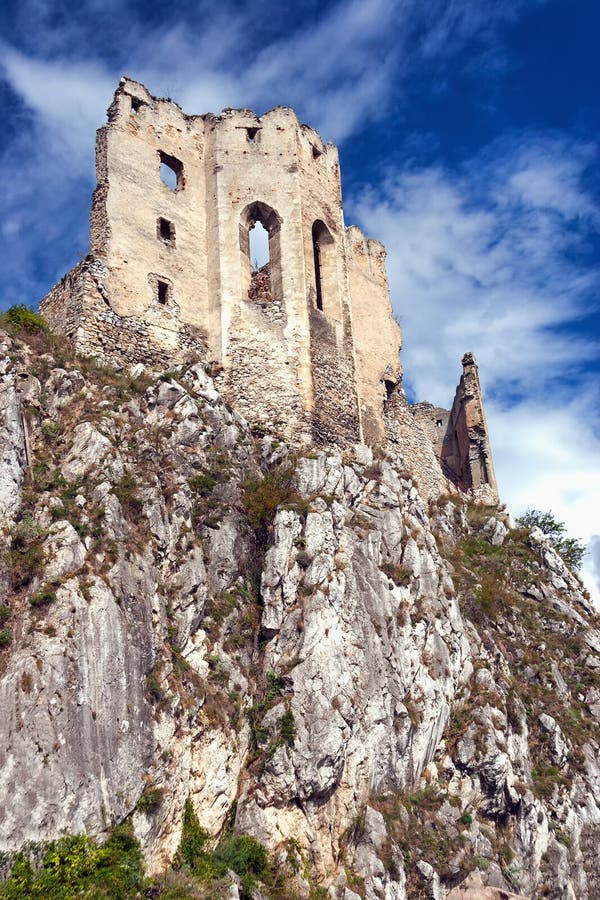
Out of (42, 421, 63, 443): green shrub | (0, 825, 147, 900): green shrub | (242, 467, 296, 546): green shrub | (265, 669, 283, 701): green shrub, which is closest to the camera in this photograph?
(0, 825, 147, 900): green shrub

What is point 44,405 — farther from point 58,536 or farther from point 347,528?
point 347,528

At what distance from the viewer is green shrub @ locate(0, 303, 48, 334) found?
69.9 ft

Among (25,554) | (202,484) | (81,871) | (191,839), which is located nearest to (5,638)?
(25,554)

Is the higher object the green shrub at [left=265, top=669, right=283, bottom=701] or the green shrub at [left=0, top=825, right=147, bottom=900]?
the green shrub at [left=265, top=669, right=283, bottom=701]

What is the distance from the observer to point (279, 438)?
23.1 m

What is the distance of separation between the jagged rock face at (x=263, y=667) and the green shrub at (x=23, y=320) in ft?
4.11

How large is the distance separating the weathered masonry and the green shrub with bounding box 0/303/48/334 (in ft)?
2.80

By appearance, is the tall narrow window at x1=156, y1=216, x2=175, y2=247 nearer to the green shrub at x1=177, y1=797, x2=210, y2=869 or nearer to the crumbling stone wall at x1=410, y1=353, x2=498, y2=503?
the crumbling stone wall at x1=410, y1=353, x2=498, y2=503

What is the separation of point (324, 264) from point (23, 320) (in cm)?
996

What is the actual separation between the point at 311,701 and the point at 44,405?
28.7ft

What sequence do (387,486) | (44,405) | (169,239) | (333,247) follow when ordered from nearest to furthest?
(44,405)
(387,486)
(169,239)
(333,247)

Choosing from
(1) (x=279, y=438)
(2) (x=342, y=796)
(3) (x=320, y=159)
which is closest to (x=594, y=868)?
(2) (x=342, y=796)

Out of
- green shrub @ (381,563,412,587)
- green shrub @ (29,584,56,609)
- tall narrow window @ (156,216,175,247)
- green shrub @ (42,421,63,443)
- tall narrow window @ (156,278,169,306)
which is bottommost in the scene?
green shrub @ (29,584,56,609)

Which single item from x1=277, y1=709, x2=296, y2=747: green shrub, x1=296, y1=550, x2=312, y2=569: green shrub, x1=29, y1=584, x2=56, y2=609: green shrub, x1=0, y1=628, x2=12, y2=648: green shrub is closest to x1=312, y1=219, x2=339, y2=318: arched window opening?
x1=296, y1=550, x2=312, y2=569: green shrub
